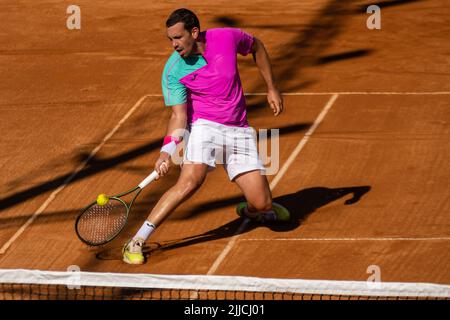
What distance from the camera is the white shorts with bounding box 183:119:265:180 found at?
9562 millimetres

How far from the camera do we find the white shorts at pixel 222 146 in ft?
31.4

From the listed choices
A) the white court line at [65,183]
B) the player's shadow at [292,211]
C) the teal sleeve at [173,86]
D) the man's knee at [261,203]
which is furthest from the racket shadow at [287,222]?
the teal sleeve at [173,86]

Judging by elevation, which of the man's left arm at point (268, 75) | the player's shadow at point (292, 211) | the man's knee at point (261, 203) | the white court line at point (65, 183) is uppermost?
the man's left arm at point (268, 75)

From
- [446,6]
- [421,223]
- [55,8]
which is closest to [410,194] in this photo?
[421,223]

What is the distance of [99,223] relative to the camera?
9.91 metres

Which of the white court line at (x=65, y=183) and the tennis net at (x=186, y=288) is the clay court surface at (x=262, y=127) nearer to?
the white court line at (x=65, y=183)

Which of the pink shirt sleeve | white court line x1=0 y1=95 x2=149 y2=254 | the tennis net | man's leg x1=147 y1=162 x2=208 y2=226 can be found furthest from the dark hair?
white court line x1=0 y1=95 x2=149 y2=254

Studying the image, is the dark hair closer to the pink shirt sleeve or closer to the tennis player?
the tennis player

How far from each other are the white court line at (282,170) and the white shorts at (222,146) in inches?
26.8

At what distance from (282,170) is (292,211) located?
1101 millimetres

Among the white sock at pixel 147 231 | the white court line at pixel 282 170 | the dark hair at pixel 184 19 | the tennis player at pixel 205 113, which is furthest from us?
the white court line at pixel 282 170

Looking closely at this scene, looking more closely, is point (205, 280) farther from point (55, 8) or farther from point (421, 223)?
point (55, 8)

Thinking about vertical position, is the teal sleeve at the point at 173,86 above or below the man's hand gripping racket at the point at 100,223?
above

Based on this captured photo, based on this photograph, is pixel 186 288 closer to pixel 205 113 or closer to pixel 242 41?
pixel 205 113
